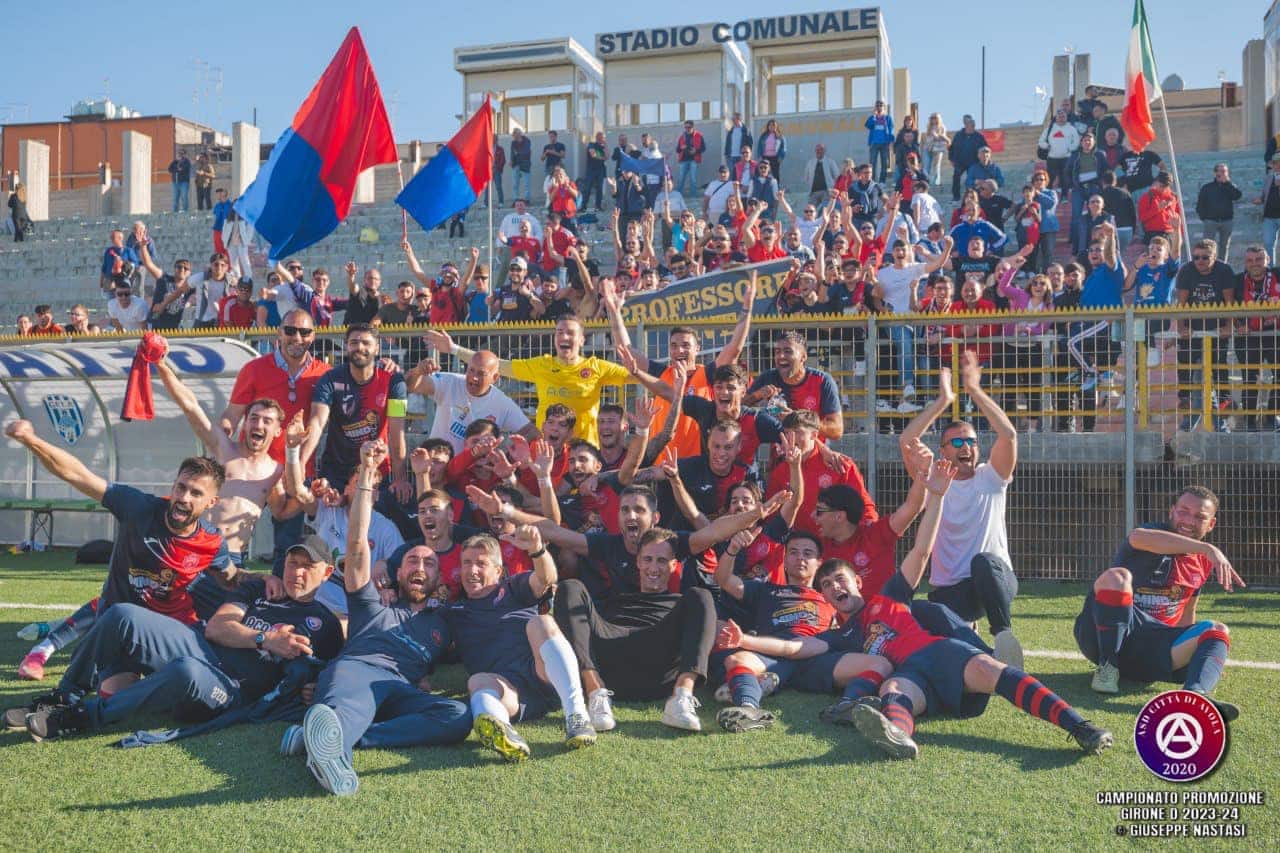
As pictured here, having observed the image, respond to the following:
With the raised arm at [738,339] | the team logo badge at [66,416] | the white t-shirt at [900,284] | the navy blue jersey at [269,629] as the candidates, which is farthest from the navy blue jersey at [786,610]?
the team logo badge at [66,416]

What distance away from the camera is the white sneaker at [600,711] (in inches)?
217

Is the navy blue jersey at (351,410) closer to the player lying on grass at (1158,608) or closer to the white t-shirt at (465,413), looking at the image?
the white t-shirt at (465,413)

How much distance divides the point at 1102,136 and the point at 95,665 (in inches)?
590

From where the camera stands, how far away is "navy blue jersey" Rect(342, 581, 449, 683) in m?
5.76

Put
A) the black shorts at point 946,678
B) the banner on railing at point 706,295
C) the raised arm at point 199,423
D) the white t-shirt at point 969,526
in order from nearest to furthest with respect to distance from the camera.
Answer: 1. the black shorts at point 946,678
2. the white t-shirt at point 969,526
3. the raised arm at point 199,423
4. the banner on railing at point 706,295

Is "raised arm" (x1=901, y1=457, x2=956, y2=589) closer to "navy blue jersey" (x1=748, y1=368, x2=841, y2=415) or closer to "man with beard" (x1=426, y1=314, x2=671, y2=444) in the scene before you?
"navy blue jersey" (x1=748, y1=368, x2=841, y2=415)

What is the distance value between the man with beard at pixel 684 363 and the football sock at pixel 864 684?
8.22ft

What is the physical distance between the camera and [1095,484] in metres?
10.1

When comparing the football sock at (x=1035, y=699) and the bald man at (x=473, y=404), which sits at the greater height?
the bald man at (x=473, y=404)

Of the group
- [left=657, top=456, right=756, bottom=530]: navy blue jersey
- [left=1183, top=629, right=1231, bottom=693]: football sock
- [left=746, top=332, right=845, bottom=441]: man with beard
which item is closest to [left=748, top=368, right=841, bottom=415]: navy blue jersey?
[left=746, top=332, right=845, bottom=441]: man with beard

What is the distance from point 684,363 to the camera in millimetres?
8273

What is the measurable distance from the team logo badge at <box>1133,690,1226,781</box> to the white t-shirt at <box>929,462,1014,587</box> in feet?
7.17

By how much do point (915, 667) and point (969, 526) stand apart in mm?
1755

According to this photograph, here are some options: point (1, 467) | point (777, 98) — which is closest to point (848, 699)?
point (1, 467)
